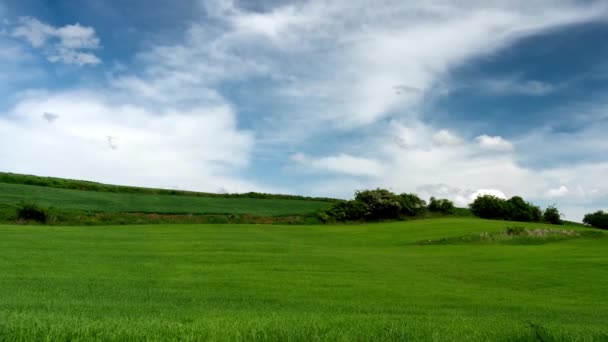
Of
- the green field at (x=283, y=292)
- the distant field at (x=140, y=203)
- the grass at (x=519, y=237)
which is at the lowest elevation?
the green field at (x=283, y=292)

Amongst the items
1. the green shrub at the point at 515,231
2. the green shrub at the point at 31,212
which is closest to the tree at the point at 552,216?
the green shrub at the point at 515,231

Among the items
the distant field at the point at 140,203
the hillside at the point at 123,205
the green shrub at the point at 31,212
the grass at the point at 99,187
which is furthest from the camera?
the grass at the point at 99,187

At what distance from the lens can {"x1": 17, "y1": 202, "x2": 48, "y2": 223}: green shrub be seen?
156ft

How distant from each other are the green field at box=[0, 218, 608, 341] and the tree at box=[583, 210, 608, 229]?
4655 cm

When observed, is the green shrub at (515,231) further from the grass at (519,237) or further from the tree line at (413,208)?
the tree line at (413,208)

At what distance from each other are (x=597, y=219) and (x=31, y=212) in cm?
7328

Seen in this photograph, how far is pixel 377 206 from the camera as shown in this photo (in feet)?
214

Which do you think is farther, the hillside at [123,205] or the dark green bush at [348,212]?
the dark green bush at [348,212]

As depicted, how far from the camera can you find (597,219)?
75.4 meters

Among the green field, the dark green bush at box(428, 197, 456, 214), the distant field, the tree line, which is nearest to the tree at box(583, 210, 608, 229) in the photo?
the tree line

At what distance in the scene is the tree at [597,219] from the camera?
74688mm

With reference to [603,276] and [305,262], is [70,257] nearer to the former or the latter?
[305,262]

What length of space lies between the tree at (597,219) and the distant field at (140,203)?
40.1 m

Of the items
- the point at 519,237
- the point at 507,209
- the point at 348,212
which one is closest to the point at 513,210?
the point at 507,209
